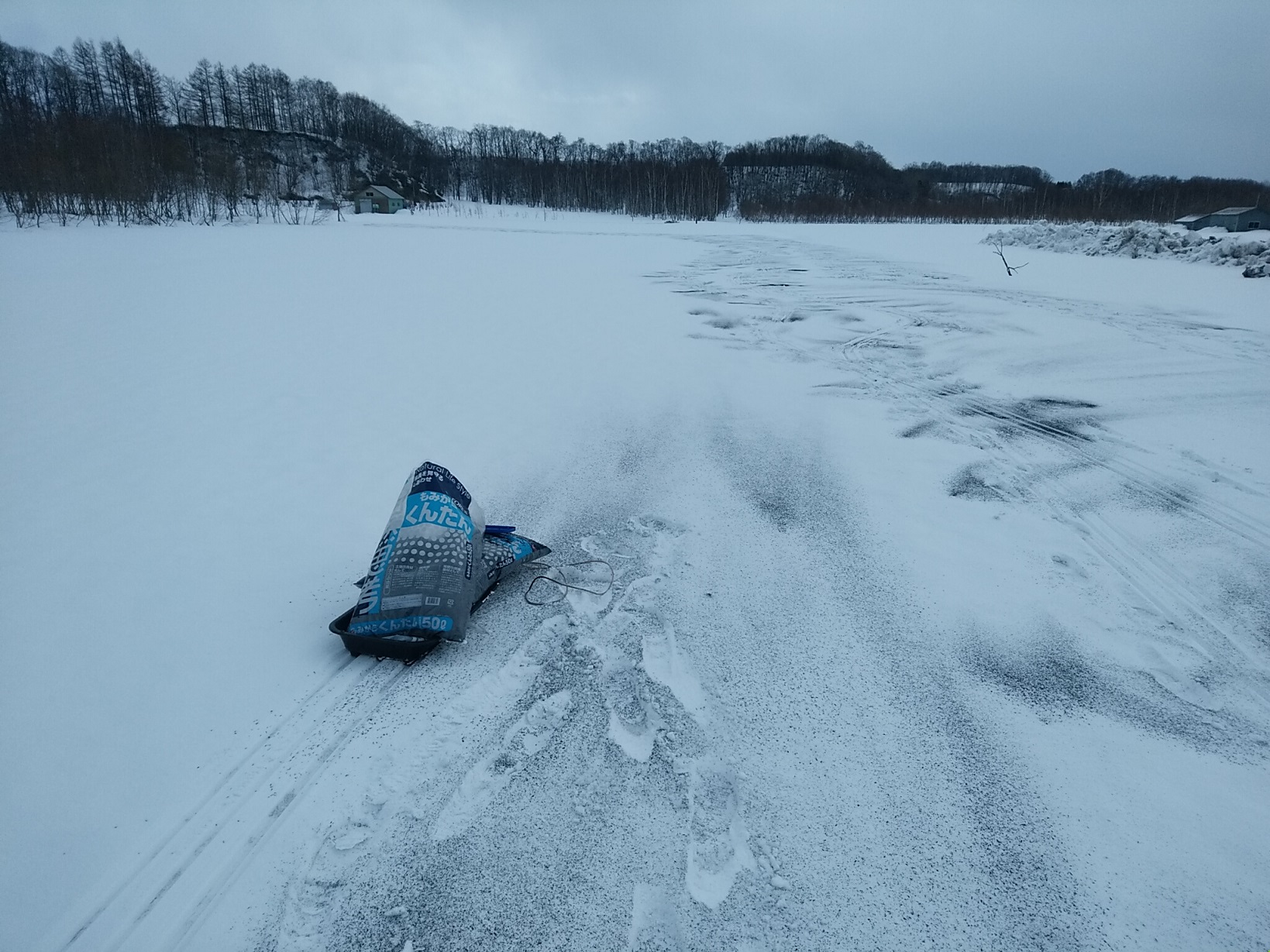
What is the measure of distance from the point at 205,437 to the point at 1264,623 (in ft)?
22.7

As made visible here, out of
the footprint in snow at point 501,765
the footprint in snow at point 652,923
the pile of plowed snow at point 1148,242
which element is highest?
the pile of plowed snow at point 1148,242

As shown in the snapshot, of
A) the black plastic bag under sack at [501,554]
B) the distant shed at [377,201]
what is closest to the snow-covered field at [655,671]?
the black plastic bag under sack at [501,554]

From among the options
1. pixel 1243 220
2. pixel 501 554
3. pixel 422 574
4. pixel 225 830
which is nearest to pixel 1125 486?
pixel 501 554

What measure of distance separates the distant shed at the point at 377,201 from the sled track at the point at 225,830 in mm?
55753

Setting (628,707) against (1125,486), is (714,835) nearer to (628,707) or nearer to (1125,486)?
(628,707)

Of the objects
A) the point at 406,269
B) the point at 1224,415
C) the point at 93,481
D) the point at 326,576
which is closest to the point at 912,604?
the point at 326,576

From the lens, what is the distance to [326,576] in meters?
3.31

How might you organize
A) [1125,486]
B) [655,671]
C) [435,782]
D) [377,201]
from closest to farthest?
[435,782]
[655,671]
[1125,486]
[377,201]

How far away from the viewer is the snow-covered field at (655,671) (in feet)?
5.93

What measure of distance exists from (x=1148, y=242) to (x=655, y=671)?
70.6 ft

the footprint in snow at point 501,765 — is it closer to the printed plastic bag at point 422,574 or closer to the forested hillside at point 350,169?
the printed plastic bag at point 422,574

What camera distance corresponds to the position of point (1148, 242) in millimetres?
16953

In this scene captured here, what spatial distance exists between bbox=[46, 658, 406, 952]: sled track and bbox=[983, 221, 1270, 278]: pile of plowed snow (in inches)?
713

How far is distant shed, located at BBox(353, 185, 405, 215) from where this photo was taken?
50344mm
